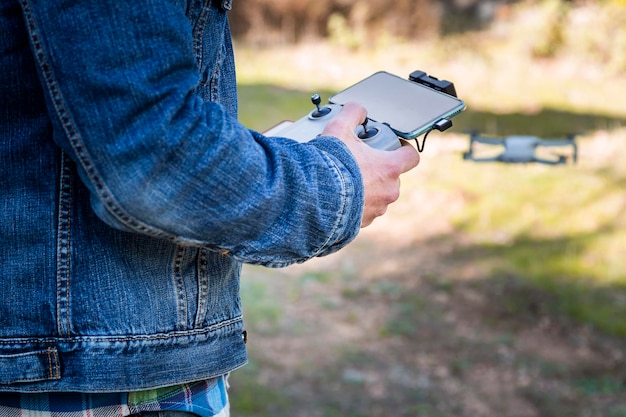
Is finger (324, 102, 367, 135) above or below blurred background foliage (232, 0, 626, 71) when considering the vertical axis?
below

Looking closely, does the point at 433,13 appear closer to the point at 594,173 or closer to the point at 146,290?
the point at 594,173

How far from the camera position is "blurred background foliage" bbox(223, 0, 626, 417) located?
3.68 metres

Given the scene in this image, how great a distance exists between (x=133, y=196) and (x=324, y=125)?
1.37 feet

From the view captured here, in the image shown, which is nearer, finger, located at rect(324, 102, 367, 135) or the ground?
finger, located at rect(324, 102, 367, 135)

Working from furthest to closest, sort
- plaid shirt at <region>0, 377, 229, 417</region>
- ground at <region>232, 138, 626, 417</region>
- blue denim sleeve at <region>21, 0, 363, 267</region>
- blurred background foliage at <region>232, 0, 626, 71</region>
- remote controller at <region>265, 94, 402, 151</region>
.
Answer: blurred background foliage at <region>232, 0, 626, 71</region> < ground at <region>232, 138, 626, 417</region> < remote controller at <region>265, 94, 402, 151</region> < plaid shirt at <region>0, 377, 229, 417</region> < blue denim sleeve at <region>21, 0, 363, 267</region>

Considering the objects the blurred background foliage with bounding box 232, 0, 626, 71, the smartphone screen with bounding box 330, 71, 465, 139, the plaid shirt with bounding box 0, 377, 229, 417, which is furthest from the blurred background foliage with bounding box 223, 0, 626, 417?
the plaid shirt with bounding box 0, 377, 229, 417

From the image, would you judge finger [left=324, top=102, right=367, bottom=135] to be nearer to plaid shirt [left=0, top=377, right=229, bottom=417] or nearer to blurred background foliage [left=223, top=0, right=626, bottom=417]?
plaid shirt [left=0, top=377, right=229, bottom=417]

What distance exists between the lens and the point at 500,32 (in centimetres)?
1148

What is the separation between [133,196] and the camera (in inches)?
33.8

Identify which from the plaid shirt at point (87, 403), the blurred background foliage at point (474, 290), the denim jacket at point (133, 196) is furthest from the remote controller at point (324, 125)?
the blurred background foliage at point (474, 290)

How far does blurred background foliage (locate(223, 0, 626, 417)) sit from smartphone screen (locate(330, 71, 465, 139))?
141 cm

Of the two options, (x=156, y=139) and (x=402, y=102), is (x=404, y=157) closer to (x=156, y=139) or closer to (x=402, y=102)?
(x=402, y=102)

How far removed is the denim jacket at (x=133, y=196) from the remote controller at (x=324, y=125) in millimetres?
121

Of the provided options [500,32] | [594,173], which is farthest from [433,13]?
[594,173]
